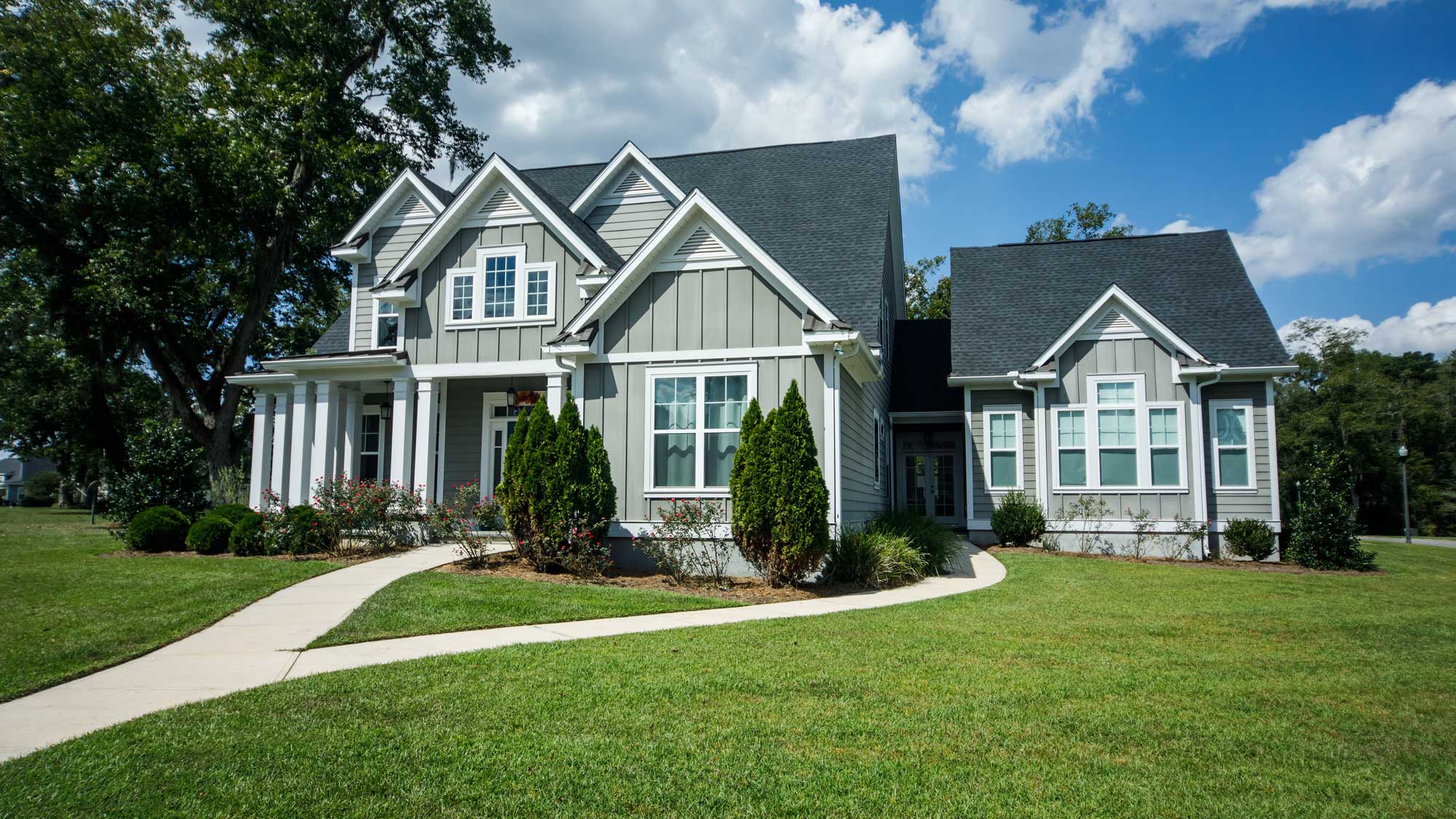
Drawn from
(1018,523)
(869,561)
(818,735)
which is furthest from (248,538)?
(1018,523)

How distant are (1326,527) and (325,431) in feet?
62.2

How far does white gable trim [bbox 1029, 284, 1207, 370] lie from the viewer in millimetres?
17141

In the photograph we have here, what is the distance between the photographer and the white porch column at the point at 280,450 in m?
18.6

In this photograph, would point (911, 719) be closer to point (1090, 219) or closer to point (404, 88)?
point (404, 88)

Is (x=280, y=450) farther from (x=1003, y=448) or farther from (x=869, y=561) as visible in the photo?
(x=1003, y=448)

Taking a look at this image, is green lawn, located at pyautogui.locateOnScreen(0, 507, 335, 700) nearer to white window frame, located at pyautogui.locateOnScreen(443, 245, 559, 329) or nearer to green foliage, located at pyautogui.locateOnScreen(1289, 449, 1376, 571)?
white window frame, located at pyautogui.locateOnScreen(443, 245, 559, 329)

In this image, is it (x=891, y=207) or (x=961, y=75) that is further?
(x=891, y=207)

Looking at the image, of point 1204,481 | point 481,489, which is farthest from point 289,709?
point 1204,481

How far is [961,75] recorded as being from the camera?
1549cm

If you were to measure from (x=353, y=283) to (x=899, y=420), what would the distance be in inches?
505

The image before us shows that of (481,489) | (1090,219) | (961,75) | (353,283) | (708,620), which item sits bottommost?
(708,620)

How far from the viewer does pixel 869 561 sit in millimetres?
11984

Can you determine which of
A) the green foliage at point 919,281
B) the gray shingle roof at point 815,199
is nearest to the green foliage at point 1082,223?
the green foliage at point 919,281

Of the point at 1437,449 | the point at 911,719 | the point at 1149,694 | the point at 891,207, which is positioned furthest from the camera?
the point at 1437,449
